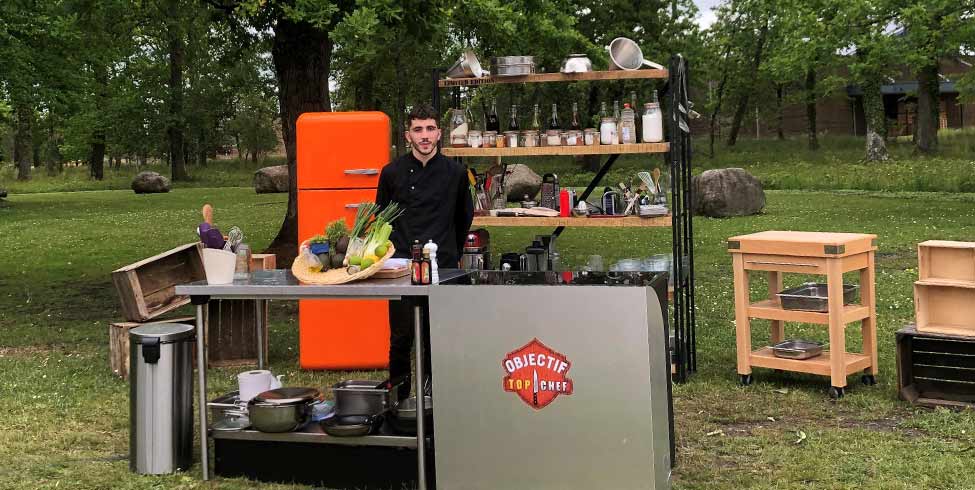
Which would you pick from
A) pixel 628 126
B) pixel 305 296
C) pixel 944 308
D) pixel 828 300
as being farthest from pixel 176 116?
pixel 944 308

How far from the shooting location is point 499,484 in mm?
4719

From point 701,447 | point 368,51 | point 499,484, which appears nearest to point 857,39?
point 368,51

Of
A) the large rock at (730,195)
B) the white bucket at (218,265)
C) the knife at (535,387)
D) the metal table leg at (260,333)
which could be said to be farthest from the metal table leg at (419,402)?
the large rock at (730,195)

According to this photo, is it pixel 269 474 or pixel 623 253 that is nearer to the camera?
pixel 269 474

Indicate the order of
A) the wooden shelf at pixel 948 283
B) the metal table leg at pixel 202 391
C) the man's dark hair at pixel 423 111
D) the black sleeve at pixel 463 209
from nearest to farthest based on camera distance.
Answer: the metal table leg at pixel 202 391, the man's dark hair at pixel 423 111, the wooden shelf at pixel 948 283, the black sleeve at pixel 463 209

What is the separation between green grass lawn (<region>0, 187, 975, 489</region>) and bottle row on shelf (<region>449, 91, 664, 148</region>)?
1.74 m

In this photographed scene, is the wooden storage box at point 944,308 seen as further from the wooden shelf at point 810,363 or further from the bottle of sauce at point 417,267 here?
the bottle of sauce at point 417,267

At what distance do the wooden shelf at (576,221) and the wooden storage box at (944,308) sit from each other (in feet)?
5.36

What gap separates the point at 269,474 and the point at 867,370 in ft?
12.7

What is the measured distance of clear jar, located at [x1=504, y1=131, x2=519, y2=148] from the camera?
761cm

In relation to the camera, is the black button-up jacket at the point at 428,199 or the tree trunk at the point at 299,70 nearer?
the black button-up jacket at the point at 428,199

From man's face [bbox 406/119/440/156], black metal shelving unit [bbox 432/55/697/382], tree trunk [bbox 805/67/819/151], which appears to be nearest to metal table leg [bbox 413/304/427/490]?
man's face [bbox 406/119/440/156]

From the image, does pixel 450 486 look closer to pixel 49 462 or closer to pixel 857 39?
pixel 49 462

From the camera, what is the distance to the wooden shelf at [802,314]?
6.52 m
